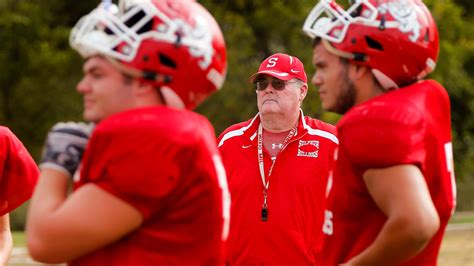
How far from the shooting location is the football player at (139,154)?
3264 mm

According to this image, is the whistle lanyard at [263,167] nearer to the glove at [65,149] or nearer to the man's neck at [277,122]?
the man's neck at [277,122]

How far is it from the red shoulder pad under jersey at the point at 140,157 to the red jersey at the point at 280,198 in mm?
3284

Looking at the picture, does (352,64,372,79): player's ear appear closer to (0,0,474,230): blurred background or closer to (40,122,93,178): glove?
(40,122,93,178): glove

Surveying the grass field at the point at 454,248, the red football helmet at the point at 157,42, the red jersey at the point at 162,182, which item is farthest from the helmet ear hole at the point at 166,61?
the grass field at the point at 454,248

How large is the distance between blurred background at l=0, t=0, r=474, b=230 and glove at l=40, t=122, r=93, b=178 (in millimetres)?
22835

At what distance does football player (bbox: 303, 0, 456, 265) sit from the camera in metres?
3.60

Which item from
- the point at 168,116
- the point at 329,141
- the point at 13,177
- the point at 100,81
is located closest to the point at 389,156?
the point at 168,116

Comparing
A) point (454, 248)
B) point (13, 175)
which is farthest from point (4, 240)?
point (454, 248)

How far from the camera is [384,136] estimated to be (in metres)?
3.61

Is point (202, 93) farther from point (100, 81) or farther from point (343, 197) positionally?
point (343, 197)

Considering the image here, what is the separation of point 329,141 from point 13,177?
7.89 feet

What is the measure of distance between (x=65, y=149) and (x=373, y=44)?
1.27 meters

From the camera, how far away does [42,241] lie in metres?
3.30

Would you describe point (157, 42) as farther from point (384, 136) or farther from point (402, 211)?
point (402, 211)
